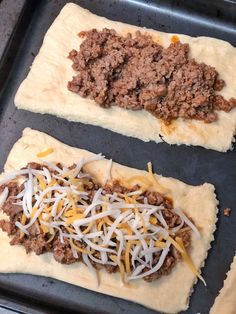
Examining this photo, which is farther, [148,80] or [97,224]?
[148,80]

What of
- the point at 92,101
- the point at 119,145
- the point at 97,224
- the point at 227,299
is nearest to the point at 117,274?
the point at 97,224

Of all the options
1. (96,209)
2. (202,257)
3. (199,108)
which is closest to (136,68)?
(199,108)

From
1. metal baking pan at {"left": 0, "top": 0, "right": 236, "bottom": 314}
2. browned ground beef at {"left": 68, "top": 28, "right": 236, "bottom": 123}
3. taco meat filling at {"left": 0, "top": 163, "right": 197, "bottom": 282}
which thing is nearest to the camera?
taco meat filling at {"left": 0, "top": 163, "right": 197, "bottom": 282}

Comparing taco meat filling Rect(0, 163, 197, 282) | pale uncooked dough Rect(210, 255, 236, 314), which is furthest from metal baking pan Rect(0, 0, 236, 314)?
taco meat filling Rect(0, 163, 197, 282)

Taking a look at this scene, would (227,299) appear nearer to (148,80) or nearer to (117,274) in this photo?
(117,274)

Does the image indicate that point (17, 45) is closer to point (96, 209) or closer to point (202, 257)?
point (96, 209)

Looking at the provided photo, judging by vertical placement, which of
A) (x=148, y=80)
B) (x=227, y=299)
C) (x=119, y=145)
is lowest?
(x=227, y=299)

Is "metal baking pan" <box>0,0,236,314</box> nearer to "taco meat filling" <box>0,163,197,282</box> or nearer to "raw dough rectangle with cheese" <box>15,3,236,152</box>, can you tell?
"raw dough rectangle with cheese" <box>15,3,236,152</box>

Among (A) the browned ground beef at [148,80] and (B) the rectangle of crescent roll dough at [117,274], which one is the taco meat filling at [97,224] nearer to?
(B) the rectangle of crescent roll dough at [117,274]
